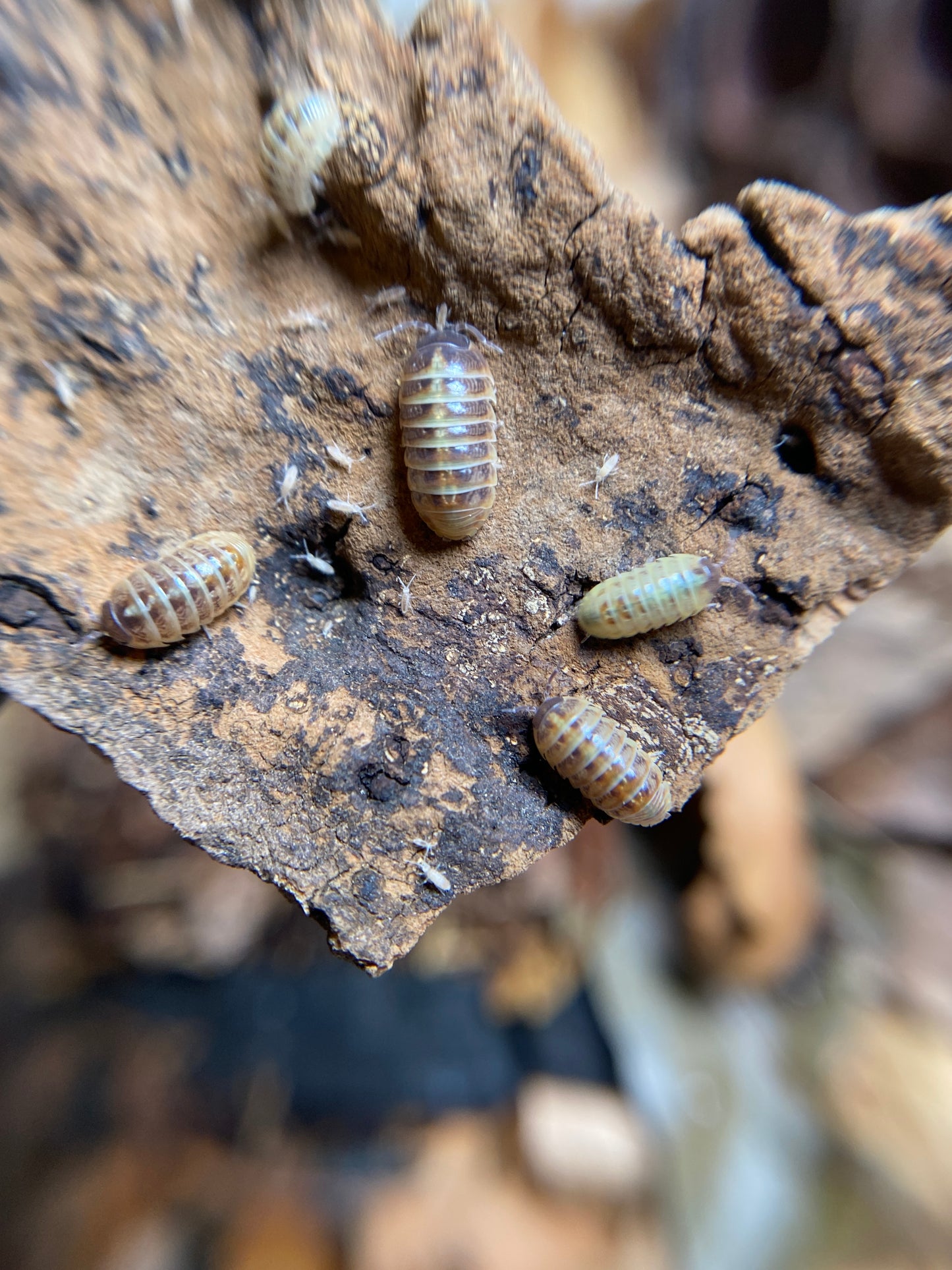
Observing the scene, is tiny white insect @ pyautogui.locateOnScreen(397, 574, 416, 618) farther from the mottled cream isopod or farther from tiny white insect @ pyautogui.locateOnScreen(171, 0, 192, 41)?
tiny white insect @ pyautogui.locateOnScreen(171, 0, 192, 41)

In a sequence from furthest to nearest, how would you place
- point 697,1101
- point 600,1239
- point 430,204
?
point 697,1101
point 600,1239
point 430,204

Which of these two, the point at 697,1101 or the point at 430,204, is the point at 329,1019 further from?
the point at 430,204

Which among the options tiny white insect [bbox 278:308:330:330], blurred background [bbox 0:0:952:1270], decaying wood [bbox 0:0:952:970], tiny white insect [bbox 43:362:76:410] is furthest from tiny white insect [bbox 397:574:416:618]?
blurred background [bbox 0:0:952:1270]

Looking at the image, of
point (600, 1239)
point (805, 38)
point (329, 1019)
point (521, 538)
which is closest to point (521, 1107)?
point (600, 1239)

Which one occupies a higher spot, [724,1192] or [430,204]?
[430,204]

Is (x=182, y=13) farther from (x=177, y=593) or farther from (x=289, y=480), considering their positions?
(x=177, y=593)

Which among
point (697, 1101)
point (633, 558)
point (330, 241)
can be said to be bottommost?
point (697, 1101)

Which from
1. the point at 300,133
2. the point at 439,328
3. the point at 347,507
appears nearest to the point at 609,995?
the point at 347,507

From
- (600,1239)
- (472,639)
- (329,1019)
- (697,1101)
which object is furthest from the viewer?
(697,1101)

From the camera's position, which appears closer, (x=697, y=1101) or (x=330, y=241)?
(x=330, y=241)
